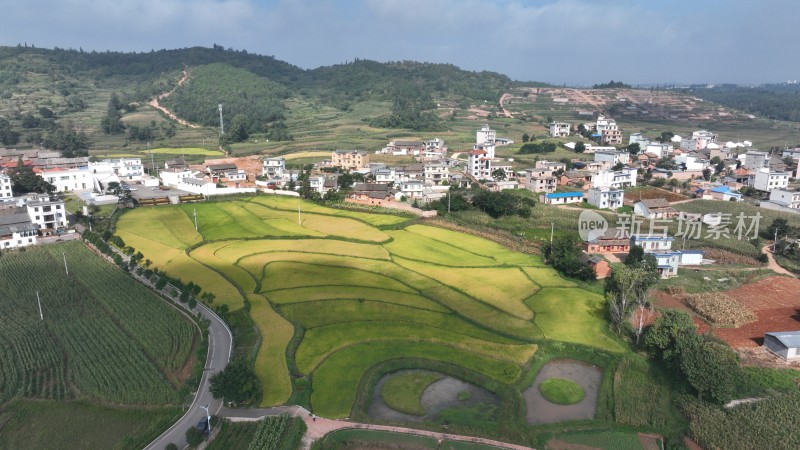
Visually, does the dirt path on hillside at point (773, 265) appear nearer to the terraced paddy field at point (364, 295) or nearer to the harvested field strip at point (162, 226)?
the terraced paddy field at point (364, 295)

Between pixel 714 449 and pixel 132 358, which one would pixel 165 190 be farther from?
pixel 714 449

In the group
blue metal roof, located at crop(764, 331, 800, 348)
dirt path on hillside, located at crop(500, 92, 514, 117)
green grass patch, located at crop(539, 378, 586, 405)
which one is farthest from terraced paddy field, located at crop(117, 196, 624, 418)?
dirt path on hillside, located at crop(500, 92, 514, 117)

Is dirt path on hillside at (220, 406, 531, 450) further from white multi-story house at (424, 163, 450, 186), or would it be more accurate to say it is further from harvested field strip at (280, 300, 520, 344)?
white multi-story house at (424, 163, 450, 186)

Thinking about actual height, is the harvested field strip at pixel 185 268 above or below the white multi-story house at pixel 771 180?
below

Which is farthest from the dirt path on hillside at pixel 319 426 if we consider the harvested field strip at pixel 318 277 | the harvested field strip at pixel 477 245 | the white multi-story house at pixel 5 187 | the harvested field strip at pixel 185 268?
the white multi-story house at pixel 5 187

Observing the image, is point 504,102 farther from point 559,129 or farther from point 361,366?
point 361,366

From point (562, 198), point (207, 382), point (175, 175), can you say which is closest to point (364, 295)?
point (207, 382)
